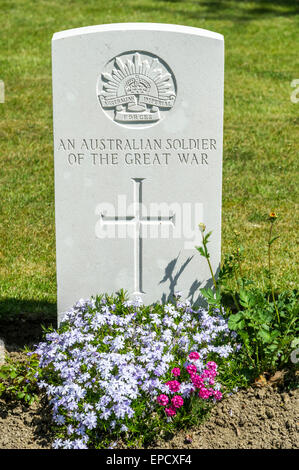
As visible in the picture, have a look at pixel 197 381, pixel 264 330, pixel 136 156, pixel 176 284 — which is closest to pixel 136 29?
pixel 136 156

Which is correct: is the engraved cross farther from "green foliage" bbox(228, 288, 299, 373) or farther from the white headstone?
"green foliage" bbox(228, 288, 299, 373)

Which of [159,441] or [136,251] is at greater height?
[136,251]

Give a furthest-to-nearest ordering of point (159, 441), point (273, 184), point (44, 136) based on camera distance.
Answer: point (44, 136) → point (273, 184) → point (159, 441)

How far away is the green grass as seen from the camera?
580 centimetres

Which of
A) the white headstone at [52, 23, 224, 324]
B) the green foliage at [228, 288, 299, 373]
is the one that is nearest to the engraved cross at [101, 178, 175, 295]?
the white headstone at [52, 23, 224, 324]

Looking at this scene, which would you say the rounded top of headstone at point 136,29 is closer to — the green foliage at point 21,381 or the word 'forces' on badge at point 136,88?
the word 'forces' on badge at point 136,88

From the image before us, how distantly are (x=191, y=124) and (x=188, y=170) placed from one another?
0.94 ft

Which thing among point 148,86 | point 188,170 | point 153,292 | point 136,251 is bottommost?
point 153,292

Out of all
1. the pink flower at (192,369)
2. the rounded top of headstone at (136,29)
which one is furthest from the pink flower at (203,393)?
the rounded top of headstone at (136,29)

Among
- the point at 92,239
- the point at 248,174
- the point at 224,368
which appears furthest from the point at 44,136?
the point at 224,368

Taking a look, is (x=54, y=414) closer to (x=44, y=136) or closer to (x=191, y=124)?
(x=191, y=124)

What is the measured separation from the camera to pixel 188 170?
413 centimetres

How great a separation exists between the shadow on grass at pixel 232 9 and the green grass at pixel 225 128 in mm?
22

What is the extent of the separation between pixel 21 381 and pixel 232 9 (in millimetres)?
11885
